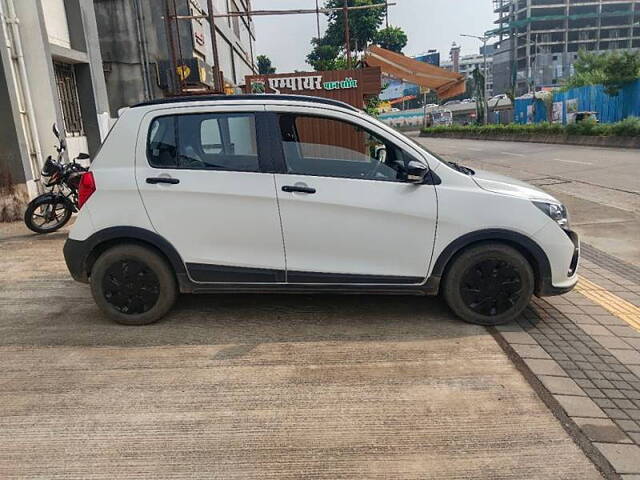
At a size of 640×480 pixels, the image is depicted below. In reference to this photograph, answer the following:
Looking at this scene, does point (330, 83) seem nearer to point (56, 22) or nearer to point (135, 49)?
point (135, 49)

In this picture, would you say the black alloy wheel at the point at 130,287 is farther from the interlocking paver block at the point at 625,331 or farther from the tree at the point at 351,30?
the tree at the point at 351,30

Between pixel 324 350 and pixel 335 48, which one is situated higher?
pixel 335 48

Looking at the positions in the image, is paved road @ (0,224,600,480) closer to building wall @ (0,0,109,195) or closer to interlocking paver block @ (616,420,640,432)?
interlocking paver block @ (616,420,640,432)

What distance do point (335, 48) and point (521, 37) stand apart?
70.0m

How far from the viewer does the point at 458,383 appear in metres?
3.24

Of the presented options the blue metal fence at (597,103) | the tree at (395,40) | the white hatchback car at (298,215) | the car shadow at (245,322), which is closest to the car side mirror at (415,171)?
the white hatchback car at (298,215)

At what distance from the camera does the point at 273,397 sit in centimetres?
313

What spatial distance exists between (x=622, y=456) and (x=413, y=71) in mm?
16779

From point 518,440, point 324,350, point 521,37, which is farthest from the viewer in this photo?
point 521,37

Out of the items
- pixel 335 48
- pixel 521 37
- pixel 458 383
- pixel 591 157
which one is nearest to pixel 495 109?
pixel 335 48

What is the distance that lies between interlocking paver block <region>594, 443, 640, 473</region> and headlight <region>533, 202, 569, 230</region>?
1.81 m

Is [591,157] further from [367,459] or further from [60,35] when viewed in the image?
[367,459]

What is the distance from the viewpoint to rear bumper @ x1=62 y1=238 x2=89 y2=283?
408 cm

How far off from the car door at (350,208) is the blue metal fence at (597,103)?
26.8 m
